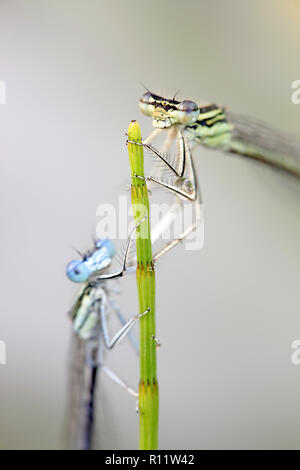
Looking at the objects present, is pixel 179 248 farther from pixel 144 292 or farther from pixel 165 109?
pixel 144 292

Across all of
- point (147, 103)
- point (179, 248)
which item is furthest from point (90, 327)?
point (179, 248)

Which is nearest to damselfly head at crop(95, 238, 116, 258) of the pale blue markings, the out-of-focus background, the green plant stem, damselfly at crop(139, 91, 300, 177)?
the pale blue markings

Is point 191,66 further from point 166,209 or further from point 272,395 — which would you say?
point 272,395

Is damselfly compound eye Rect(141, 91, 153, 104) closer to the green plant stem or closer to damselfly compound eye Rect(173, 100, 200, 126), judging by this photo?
damselfly compound eye Rect(173, 100, 200, 126)

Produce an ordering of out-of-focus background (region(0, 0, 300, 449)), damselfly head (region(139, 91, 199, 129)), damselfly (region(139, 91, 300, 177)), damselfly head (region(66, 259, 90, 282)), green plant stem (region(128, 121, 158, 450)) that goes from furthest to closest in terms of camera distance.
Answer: out-of-focus background (region(0, 0, 300, 449))
damselfly (region(139, 91, 300, 177))
damselfly head (region(66, 259, 90, 282))
damselfly head (region(139, 91, 199, 129))
green plant stem (region(128, 121, 158, 450))

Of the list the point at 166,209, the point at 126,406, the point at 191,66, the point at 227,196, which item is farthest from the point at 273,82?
the point at 126,406

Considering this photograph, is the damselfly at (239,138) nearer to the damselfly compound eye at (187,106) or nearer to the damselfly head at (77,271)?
the damselfly compound eye at (187,106)
